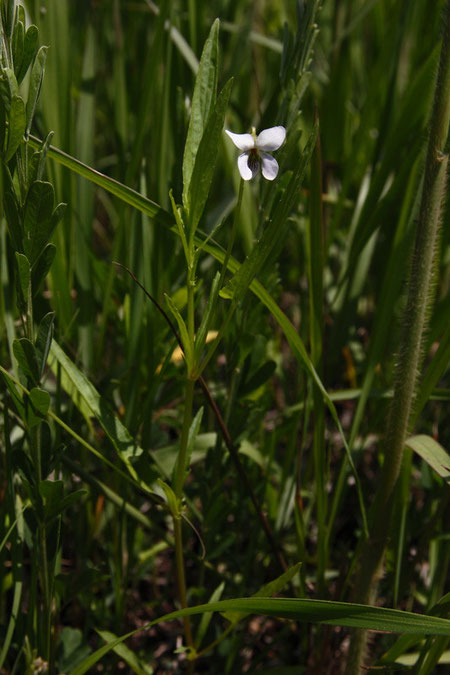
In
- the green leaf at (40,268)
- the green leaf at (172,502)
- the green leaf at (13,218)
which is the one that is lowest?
the green leaf at (172,502)

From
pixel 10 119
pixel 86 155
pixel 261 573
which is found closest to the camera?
pixel 10 119

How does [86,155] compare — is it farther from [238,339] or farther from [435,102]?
[435,102]

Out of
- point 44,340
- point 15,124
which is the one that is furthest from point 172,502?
point 15,124

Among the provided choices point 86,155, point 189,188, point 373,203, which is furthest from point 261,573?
point 86,155

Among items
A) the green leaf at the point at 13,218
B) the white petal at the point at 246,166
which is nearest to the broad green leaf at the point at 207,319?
the white petal at the point at 246,166

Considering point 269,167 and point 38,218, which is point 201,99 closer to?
point 269,167

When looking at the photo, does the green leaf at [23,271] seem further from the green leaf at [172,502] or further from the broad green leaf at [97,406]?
the green leaf at [172,502]

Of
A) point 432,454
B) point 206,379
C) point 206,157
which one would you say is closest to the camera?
point 206,157
